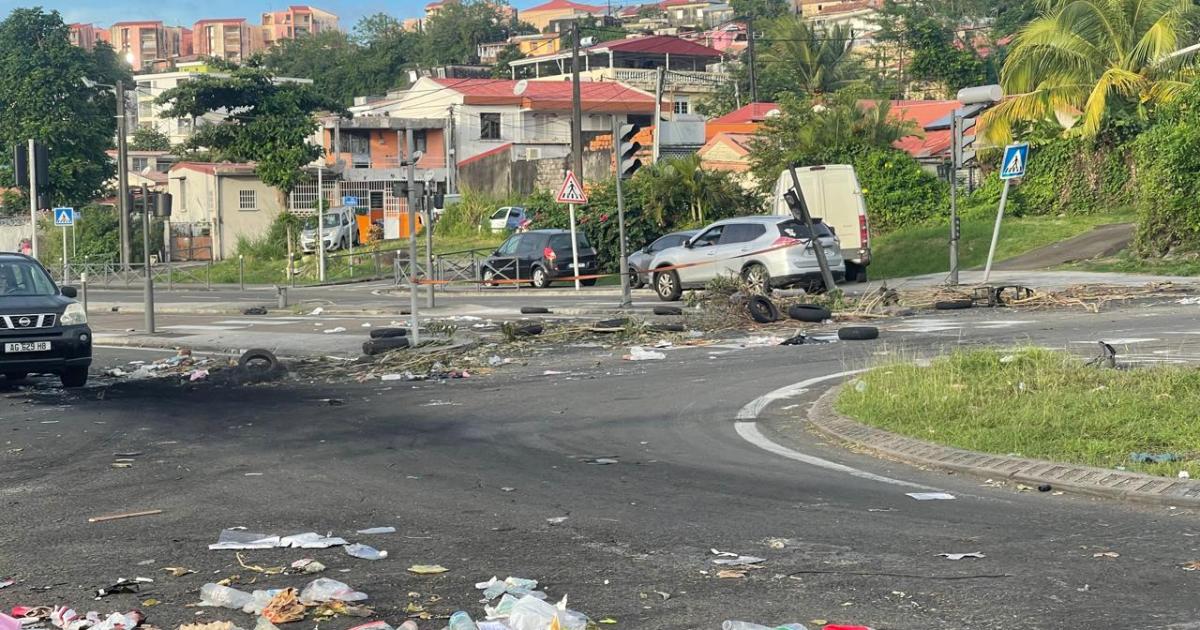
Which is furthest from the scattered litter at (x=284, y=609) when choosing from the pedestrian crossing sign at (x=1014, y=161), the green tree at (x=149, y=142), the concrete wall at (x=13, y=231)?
the green tree at (x=149, y=142)

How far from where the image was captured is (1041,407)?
10625mm

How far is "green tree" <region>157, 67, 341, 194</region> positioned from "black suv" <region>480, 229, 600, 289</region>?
29208 millimetres

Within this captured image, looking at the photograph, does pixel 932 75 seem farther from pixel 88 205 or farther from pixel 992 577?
pixel 992 577

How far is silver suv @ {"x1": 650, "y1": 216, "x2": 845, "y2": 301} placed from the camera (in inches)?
1091

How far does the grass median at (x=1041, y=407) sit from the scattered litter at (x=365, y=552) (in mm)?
4527

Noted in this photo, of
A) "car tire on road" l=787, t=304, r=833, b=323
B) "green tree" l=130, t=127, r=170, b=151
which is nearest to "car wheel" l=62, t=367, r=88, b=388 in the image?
"car tire on road" l=787, t=304, r=833, b=323

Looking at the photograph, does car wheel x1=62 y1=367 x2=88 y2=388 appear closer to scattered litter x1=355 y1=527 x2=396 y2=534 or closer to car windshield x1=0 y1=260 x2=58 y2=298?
car windshield x1=0 y1=260 x2=58 y2=298

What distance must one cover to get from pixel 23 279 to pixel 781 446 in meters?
11.2

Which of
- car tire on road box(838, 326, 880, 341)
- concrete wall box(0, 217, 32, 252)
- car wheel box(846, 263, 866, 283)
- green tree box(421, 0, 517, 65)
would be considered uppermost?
green tree box(421, 0, 517, 65)

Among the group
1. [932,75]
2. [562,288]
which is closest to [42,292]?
[562,288]

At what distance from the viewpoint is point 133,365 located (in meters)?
20.6

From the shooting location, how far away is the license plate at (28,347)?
16.4 metres

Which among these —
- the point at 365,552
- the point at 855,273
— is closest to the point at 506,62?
the point at 855,273

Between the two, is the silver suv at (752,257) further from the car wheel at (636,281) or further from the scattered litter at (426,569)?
the scattered litter at (426,569)
